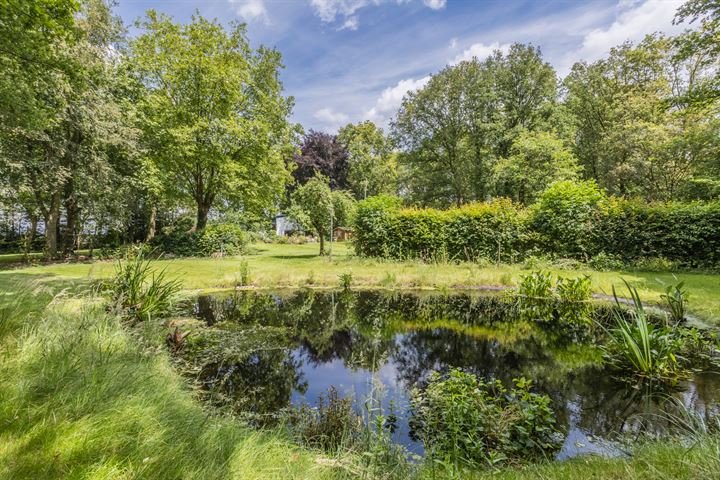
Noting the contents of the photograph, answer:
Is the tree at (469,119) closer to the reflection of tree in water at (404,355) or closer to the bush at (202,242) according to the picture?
the bush at (202,242)

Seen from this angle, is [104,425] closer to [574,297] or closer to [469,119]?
[574,297]

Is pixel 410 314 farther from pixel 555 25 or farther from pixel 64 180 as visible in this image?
pixel 64 180

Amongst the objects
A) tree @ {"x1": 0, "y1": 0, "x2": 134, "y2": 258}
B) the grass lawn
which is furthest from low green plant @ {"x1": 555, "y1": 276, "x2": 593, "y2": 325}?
tree @ {"x1": 0, "y1": 0, "x2": 134, "y2": 258}

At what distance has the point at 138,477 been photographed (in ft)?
5.24

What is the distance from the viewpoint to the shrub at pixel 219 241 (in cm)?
1703

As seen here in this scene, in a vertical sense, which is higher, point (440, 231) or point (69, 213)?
point (69, 213)

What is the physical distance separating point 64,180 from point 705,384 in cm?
1817

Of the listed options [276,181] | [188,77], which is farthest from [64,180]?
[276,181]

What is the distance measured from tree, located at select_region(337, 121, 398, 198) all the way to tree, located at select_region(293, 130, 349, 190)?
0.90 metres

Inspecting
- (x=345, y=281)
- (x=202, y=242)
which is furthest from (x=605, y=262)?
(x=202, y=242)

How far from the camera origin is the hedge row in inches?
430

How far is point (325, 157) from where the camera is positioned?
112 feet

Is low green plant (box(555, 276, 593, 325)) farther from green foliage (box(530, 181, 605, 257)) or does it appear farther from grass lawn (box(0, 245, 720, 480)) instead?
grass lawn (box(0, 245, 720, 480))

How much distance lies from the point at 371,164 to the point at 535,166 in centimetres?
1749
